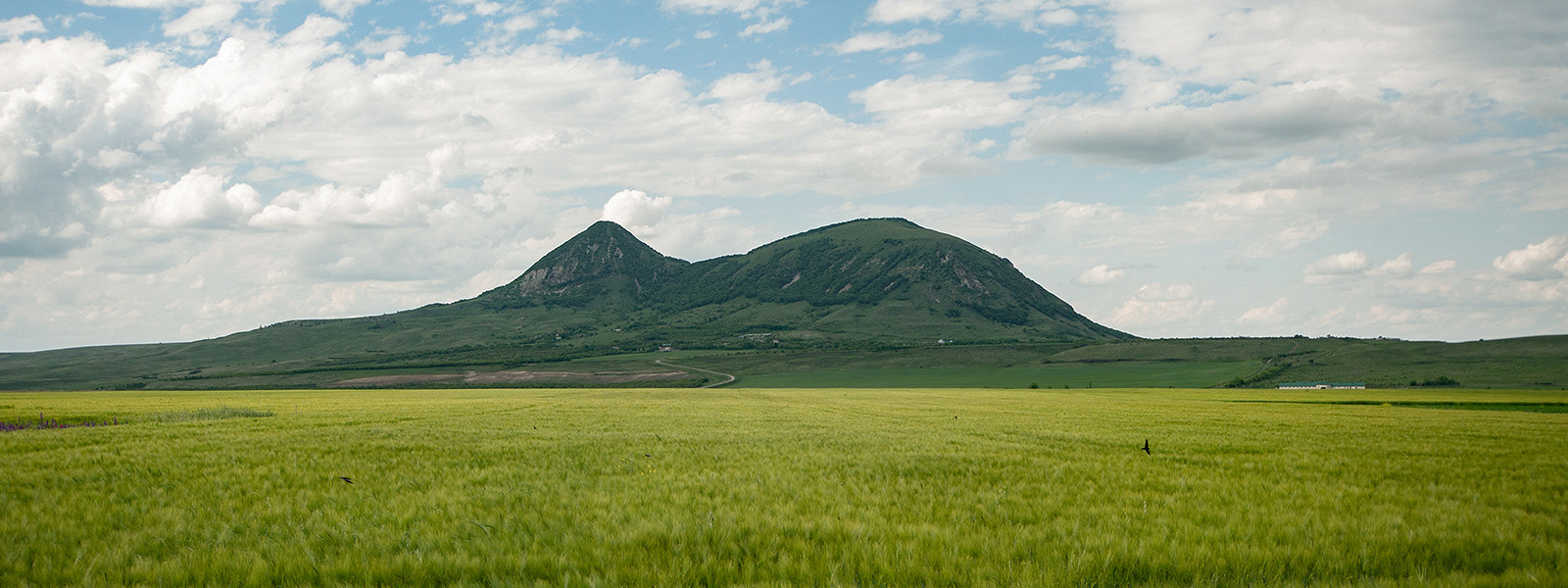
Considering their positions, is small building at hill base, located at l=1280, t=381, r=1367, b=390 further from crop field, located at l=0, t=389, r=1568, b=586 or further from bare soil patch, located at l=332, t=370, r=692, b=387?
crop field, located at l=0, t=389, r=1568, b=586

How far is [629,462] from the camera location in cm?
1457

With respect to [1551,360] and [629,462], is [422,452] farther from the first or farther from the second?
[1551,360]

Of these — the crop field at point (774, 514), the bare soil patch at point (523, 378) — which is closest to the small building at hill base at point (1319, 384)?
the bare soil patch at point (523, 378)

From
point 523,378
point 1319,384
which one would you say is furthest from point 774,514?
point 523,378

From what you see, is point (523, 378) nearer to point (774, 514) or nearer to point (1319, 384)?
point (1319, 384)

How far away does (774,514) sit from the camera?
29.6ft

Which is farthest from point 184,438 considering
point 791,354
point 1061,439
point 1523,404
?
point 791,354

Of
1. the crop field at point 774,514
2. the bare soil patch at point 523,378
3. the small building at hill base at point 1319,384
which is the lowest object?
the bare soil patch at point 523,378

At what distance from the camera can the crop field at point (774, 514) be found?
21.2 feet

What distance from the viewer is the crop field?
21.2 feet

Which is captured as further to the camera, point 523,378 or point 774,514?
point 523,378

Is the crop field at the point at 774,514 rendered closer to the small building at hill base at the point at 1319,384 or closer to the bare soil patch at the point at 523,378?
the small building at hill base at the point at 1319,384

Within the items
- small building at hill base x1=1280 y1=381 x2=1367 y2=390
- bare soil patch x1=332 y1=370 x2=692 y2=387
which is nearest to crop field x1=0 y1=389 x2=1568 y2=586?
small building at hill base x1=1280 y1=381 x2=1367 y2=390

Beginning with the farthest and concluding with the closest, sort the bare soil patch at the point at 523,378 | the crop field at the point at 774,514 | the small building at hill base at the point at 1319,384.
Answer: the bare soil patch at the point at 523,378 < the small building at hill base at the point at 1319,384 < the crop field at the point at 774,514
